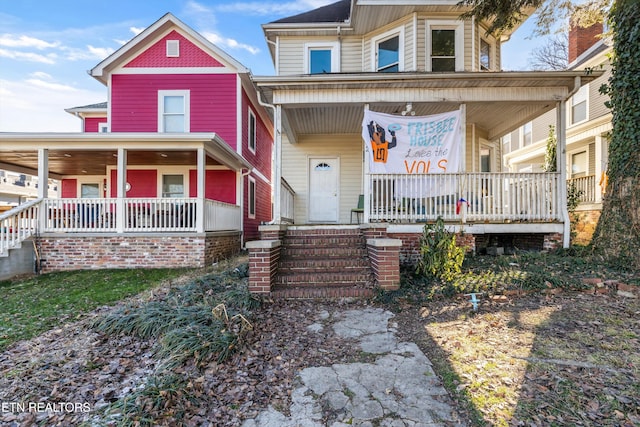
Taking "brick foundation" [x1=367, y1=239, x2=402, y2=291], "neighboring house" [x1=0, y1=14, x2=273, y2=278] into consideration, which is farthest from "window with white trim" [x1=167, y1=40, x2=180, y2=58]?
"brick foundation" [x1=367, y1=239, x2=402, y2=291]

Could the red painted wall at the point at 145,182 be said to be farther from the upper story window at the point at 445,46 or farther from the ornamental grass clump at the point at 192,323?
the upper story window at the point at 445,46

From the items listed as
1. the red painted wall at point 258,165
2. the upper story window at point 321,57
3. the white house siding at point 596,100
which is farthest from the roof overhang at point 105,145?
the white house siding at point 596,100

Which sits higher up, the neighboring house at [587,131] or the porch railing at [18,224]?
the neighboring house at [587,131]

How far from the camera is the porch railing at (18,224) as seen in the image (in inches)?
264

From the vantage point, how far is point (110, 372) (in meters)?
2.59

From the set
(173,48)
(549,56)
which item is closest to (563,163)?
(173,48)

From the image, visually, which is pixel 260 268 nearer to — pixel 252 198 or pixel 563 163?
pixel 563 163

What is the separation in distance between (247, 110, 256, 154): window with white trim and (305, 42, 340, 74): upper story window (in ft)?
10.7

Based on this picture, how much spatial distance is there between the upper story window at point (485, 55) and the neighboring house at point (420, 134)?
42mm

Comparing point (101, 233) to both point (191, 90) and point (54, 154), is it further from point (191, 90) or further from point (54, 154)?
point (191, 90)

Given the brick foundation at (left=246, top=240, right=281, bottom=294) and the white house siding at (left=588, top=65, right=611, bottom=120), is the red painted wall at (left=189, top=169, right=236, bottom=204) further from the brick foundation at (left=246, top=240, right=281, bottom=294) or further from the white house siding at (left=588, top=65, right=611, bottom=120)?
the white house siding at (left=588, top=65, right=611, bottom=120)

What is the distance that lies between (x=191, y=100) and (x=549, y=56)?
70.0ft

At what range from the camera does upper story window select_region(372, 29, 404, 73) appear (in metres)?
8.57

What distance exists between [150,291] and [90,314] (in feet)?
3.59
